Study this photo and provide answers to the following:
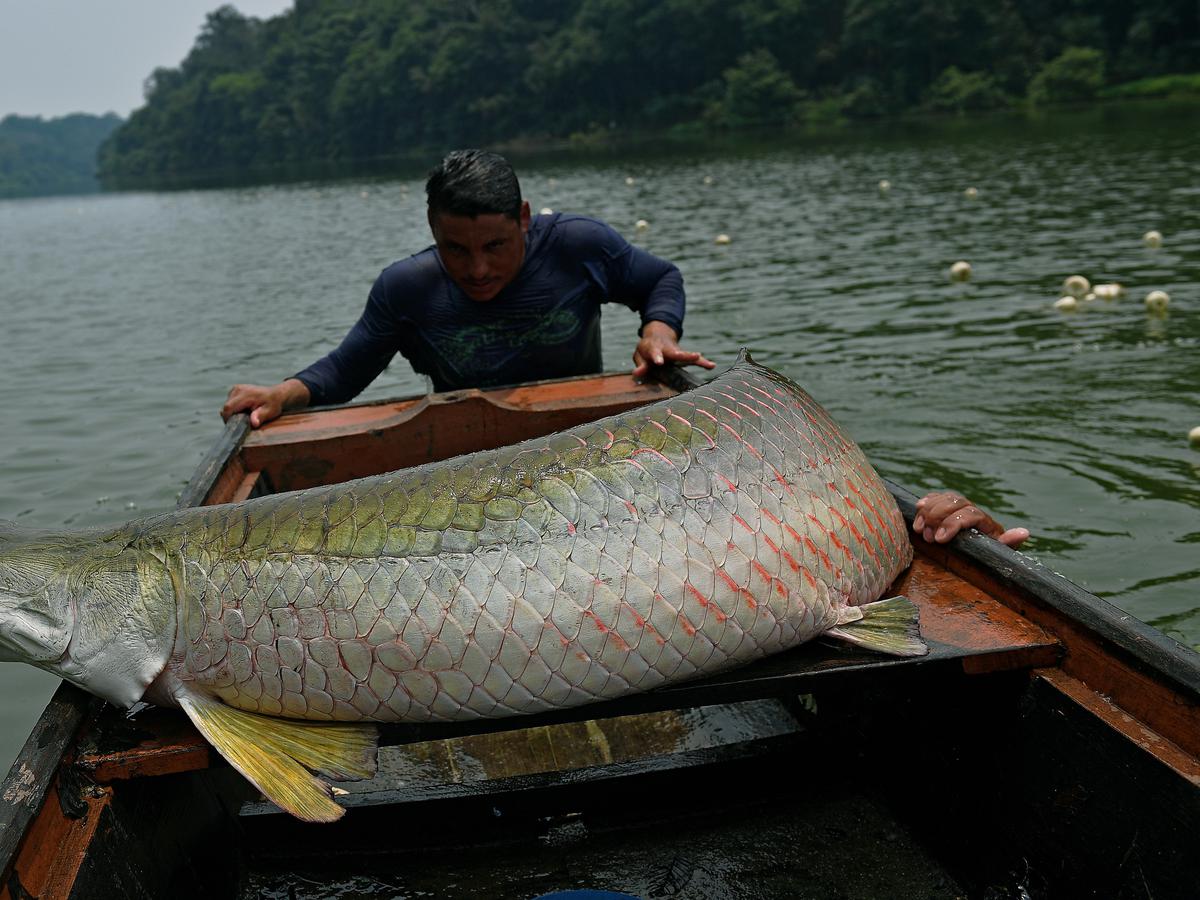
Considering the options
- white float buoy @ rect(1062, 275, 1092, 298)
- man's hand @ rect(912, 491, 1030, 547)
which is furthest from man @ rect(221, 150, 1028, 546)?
white float buoy @ rect(1062, 275, 1092, 298)

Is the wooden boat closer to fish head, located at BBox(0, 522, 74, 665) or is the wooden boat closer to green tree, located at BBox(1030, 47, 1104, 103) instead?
fish head, located at BBox(0, 522, 74, 665)

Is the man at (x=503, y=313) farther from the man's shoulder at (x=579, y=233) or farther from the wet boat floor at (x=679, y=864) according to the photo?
the wet boat floor at (x=679, y=864)

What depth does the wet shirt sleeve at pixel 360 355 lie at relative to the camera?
16.5 ft

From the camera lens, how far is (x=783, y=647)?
263cm

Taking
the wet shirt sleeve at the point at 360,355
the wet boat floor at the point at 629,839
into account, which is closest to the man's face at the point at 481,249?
the wet shirt sleeve at the point at 360,355

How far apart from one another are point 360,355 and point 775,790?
296cm

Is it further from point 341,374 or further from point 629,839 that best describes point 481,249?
point 629,839

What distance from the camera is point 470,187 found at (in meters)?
4.27

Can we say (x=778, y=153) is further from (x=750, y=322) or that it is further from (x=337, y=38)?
(x=337, y=38)

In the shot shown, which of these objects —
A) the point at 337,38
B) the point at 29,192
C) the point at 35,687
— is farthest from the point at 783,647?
the point at 29,192

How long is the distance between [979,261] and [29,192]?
15936 centimetres

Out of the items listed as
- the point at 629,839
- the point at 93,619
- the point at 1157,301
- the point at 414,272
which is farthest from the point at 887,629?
the point at 1157,301

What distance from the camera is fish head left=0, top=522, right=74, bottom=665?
2.46m

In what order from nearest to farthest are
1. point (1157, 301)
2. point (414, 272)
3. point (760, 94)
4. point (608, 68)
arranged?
point (414, 272) < point (1157, 301) < point (760, 94) < point (608, 68)
